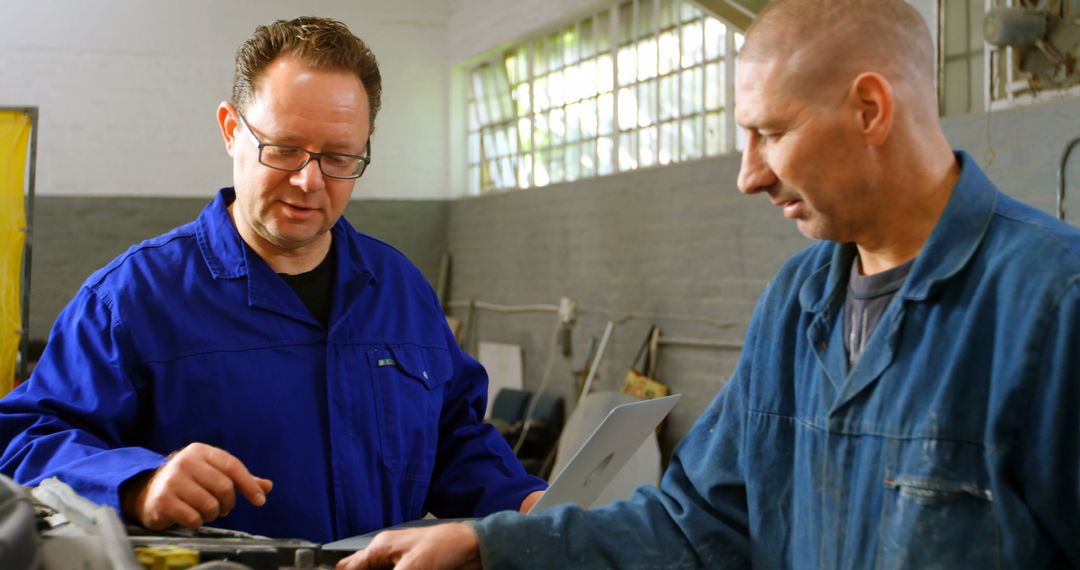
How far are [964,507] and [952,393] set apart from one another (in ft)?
0.43

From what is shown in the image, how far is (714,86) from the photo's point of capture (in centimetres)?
611

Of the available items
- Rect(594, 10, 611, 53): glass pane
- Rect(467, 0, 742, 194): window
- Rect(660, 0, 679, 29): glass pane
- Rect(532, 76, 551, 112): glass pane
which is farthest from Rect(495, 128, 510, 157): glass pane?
Rect(660, 0, 679, 29): glass pane

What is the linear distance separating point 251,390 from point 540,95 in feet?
21.8

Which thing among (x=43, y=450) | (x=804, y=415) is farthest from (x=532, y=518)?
(x=43, y=450)

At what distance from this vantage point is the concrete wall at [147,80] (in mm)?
8367

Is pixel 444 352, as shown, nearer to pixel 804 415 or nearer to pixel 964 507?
pixel 804 415

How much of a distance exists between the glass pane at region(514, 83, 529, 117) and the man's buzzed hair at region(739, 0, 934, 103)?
7.06m

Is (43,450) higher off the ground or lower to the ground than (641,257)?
lower

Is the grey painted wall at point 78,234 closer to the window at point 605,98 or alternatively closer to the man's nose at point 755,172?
the window at point 605,98

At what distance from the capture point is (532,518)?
1607mm

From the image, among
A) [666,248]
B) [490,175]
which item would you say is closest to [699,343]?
[666,248]

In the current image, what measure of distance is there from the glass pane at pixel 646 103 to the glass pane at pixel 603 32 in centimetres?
52

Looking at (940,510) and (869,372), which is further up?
(869,372)

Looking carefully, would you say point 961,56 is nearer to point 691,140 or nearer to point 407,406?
point 691,140
